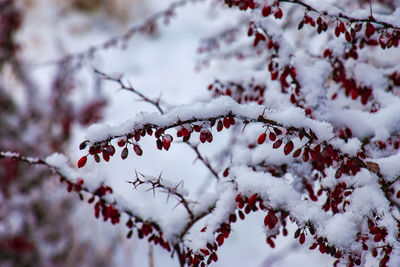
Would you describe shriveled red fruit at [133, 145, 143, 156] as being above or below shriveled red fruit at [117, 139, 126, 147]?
below

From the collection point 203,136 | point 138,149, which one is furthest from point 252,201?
point 138,149

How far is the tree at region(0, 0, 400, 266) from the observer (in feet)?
3.43

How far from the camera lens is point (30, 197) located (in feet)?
16.1

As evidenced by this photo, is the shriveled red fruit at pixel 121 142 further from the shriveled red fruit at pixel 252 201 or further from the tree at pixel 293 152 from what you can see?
the shriveled red fruit at pixel 252 201

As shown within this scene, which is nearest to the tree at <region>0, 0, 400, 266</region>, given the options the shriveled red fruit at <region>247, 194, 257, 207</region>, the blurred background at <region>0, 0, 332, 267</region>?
the shriveled red fruit at <region>247, 194, 257, 207</region>

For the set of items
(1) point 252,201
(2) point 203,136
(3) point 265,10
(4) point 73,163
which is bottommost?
→ (1) point 252,201

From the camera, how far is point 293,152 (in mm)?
1475

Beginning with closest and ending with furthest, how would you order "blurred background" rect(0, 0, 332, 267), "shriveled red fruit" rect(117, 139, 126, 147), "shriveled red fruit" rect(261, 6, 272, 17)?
1. "shriveled red fruit" rect(117, 139, 126, 147)
2. "shriveled red fruit" rect(261, 6, 272, 17)
3. "blurred background" rect(0, 0, 332, 267)

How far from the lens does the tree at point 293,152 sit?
1046 mm

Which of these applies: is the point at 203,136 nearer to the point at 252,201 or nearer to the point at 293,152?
the point at 252,201

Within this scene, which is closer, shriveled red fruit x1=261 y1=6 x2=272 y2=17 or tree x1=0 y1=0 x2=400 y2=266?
tree x1=0 y1=0 x2=400 y2=266

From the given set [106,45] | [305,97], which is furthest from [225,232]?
[106,45]

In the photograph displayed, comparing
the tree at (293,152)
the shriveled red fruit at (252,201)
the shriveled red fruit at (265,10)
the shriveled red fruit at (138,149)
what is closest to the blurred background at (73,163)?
the tree at (293,152)

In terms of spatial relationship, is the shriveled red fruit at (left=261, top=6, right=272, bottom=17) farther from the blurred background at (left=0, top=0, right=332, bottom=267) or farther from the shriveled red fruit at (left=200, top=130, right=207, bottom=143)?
the blurred background at (left=0, top=0, right=332, bottom=267)
